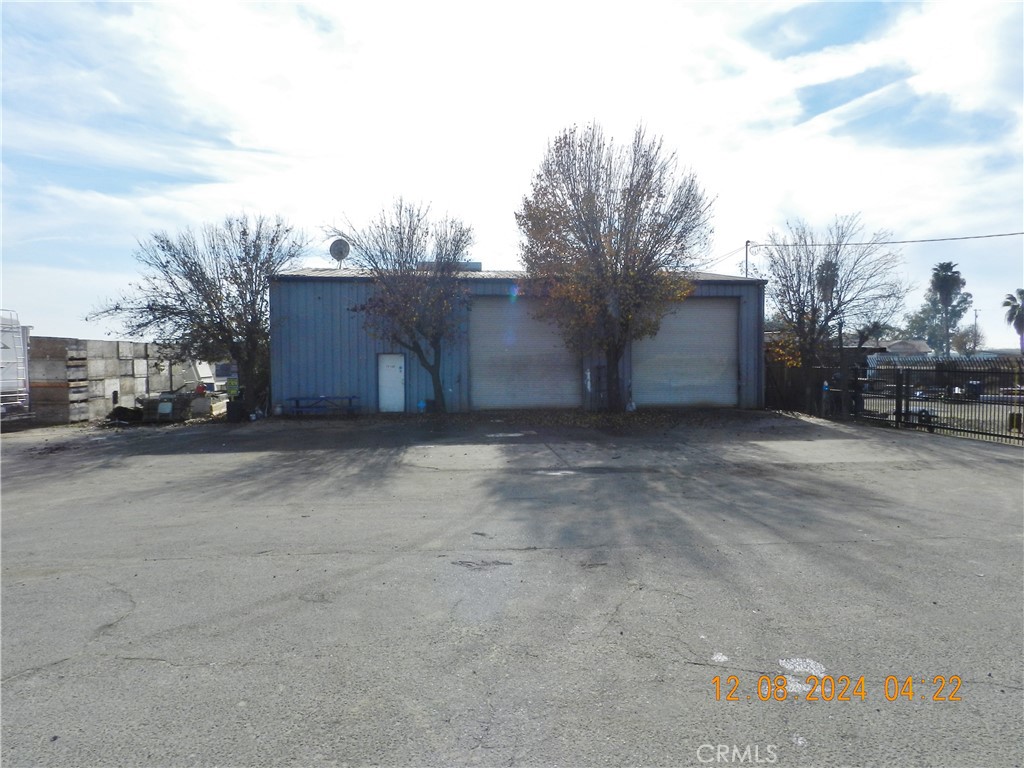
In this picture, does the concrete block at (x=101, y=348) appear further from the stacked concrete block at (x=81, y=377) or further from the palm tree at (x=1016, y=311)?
the palm tree at (x=1016, y=311)

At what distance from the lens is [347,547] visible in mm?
6602

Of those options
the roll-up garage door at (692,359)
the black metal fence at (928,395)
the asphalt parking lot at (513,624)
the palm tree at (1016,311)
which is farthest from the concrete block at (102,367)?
→ the palm tree at (1016,311)

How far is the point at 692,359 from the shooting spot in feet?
77.4

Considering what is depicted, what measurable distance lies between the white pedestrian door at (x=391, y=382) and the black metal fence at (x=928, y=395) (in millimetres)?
14021

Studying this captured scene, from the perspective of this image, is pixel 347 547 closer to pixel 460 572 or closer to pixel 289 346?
pixel 460 572

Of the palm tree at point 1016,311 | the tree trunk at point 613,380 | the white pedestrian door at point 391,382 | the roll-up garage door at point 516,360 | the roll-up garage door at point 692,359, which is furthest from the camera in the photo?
the palm tree at point 1016,311

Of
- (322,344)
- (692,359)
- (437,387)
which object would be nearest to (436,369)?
(437,387)

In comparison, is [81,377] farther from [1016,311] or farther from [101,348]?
[1016,311]

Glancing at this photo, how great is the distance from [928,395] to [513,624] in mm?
17880

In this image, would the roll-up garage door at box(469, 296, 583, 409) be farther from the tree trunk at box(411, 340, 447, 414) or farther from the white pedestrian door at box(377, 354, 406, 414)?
the white pedestrian door at box(377, 354, 406, 414)

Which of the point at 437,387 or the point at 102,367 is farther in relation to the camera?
the point at 102,367

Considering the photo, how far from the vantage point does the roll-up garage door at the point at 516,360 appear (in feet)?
73.4

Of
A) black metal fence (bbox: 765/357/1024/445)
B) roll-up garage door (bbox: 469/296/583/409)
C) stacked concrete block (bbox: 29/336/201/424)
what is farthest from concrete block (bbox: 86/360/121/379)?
black metal fence (bbox: 765/357/1024/445)

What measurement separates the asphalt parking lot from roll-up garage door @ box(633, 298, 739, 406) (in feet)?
43.5
